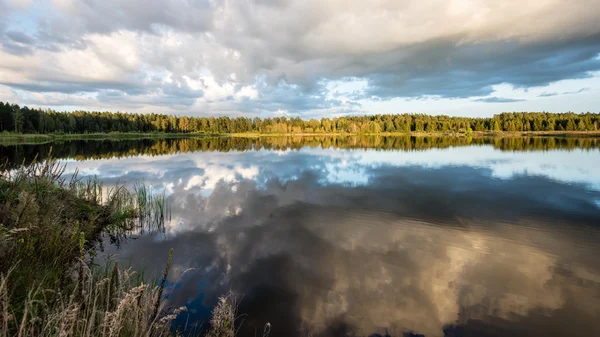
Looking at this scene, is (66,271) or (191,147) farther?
(191,147)

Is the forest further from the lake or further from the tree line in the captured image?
the lake

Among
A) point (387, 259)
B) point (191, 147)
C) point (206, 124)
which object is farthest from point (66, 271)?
point (206, 124)

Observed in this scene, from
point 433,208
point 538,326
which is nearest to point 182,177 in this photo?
point 433,208

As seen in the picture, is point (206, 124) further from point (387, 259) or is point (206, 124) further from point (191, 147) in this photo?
point (387, 259)

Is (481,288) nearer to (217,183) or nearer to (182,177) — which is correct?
(217,183)

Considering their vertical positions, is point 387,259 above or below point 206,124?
below

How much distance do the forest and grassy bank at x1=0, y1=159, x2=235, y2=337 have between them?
105 metres

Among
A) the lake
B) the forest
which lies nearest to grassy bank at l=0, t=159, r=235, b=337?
the lake

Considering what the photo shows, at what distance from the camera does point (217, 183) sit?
24797 millimetres

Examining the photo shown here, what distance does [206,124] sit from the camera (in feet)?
629

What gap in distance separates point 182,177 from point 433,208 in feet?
70.5

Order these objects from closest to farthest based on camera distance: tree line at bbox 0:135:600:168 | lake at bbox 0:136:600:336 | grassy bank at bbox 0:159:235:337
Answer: grassy bank at bbox 0:159:235:337 < lake at bbox 0:136:600:336 < tree line at bbox 0:135:600:168

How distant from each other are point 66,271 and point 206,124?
197 metres

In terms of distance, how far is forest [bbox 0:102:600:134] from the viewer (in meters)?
97.2
